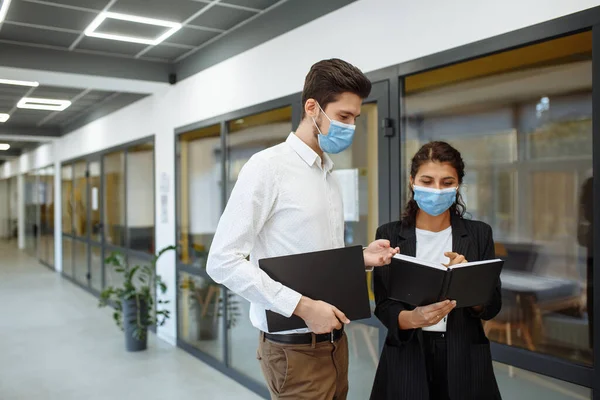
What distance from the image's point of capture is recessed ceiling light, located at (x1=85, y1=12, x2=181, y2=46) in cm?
413

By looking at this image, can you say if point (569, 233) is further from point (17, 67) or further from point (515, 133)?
point (17, 67)

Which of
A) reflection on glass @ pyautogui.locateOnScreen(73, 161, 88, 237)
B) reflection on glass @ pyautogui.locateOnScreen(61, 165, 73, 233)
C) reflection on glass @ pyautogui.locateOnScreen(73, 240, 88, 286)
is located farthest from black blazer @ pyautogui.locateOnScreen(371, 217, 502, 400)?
reflection on glass @ pyautogui.locateOnScreen(61, 165, 73, 233)

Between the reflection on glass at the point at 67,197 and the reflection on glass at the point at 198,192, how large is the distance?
5.35m

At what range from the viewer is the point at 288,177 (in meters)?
1.66

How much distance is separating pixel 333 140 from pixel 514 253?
1.36 m

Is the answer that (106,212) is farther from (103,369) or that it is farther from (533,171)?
(533,171)

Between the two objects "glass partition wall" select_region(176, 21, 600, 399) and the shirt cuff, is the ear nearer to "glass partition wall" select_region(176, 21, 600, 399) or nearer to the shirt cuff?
the shirt cuff

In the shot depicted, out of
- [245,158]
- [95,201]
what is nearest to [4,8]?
[245,158]

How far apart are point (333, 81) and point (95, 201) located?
7.79m

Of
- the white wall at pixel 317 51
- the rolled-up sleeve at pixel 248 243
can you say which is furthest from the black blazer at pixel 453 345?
the white wall at pixel 317 51

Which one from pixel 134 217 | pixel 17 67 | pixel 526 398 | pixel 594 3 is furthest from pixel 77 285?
pixel 594 3

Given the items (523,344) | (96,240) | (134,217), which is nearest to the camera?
(523,344)

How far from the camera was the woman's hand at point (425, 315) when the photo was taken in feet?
5.61

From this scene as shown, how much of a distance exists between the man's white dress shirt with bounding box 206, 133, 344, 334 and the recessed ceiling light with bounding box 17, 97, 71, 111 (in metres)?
6.83
